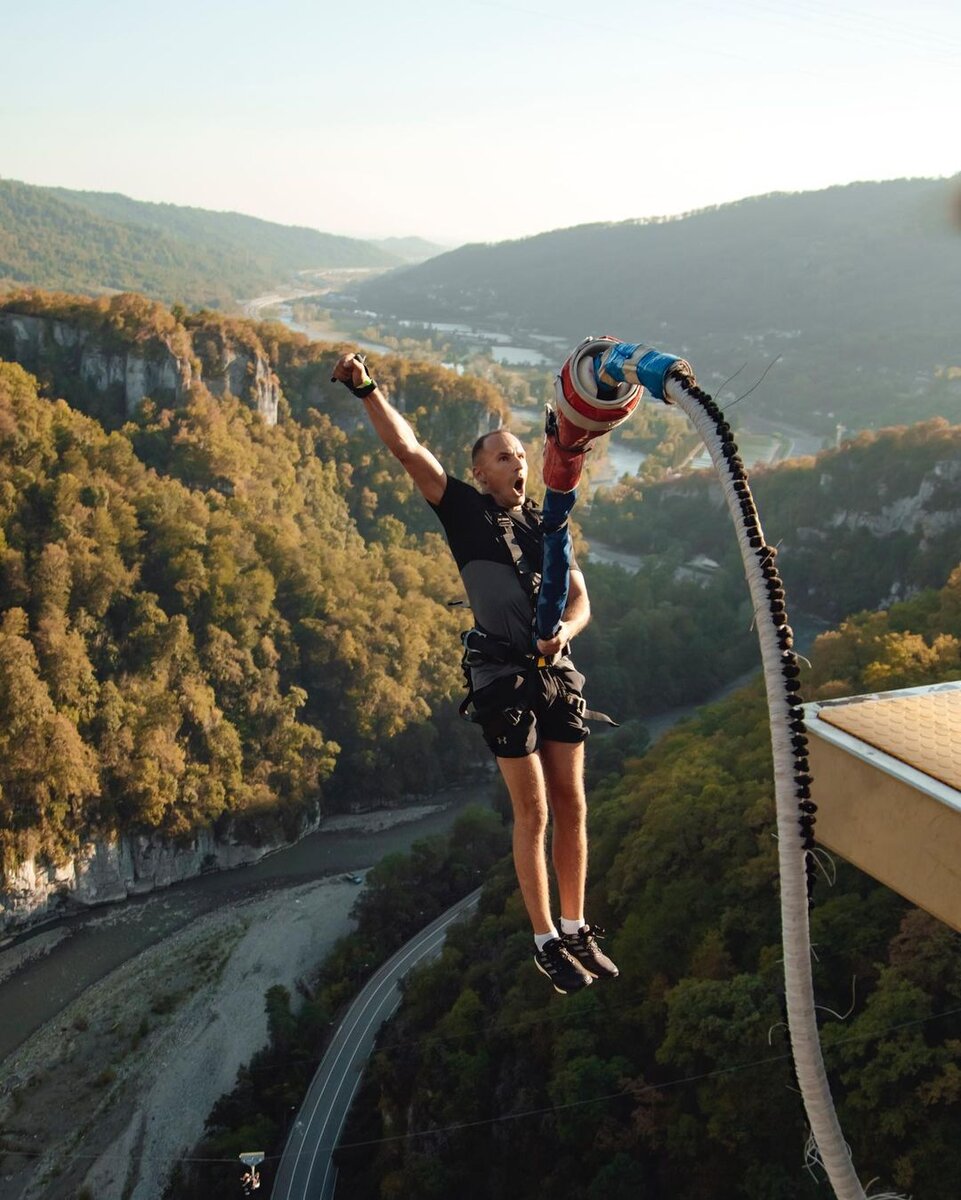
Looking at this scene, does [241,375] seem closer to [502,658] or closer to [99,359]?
[99,359]

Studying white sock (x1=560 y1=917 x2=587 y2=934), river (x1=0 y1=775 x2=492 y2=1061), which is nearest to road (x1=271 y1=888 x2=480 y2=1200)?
river (x1=0 y1=775 x2=492 y2=1061)

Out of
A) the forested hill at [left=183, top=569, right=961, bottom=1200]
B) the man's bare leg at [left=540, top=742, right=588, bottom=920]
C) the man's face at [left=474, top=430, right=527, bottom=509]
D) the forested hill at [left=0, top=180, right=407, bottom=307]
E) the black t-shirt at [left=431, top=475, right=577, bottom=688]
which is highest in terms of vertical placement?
the forested hill at [left=0, top=180, right=407, bottom=307]

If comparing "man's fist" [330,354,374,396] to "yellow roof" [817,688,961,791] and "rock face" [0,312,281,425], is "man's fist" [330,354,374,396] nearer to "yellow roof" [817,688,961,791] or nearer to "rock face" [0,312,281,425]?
"yellow roof" [817,688,961,791]

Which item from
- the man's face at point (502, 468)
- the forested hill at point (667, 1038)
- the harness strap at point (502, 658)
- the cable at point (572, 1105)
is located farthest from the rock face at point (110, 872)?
the man's face at point (502, 468)

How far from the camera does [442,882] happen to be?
106ft

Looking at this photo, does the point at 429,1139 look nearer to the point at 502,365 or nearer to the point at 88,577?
the point at 88,577

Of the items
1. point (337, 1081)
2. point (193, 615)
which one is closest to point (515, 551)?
point (337, 1081)

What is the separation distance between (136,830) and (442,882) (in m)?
10.5

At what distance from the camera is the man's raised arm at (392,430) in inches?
175

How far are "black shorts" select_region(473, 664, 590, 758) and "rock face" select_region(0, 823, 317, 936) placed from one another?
101 feet

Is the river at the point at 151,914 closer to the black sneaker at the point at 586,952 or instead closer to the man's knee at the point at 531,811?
the black sneaker at the point at 586,952

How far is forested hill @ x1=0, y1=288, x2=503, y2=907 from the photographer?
35.0 m

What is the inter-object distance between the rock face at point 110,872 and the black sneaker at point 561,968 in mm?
30608

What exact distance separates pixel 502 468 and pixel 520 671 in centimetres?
96
